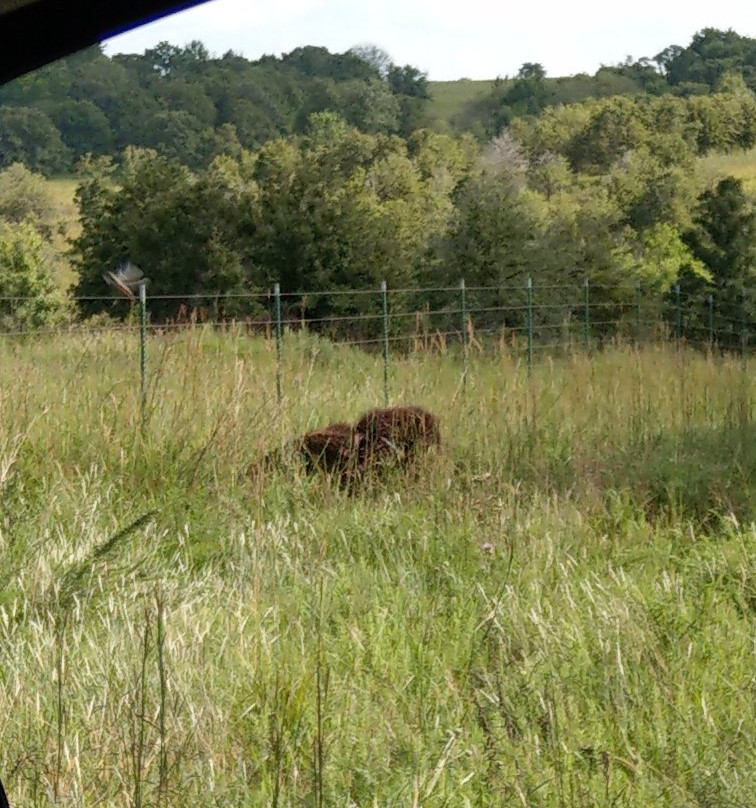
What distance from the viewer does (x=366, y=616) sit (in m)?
3.79

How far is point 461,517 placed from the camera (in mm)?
4590

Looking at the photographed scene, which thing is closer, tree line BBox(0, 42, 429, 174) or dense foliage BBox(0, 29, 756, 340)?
dense foliage BBox(0, 29, 756, 340)

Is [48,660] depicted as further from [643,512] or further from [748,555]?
[643,512]

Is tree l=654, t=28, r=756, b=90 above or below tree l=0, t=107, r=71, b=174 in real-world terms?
above

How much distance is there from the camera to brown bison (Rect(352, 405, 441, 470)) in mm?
6039

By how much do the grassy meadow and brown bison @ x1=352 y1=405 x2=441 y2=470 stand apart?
0.13 meters

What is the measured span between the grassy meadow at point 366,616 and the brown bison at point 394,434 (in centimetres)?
13

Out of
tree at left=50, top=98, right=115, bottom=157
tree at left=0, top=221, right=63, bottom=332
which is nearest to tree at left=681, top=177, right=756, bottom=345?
tree at left=0, top=221, right=63, bottom=332

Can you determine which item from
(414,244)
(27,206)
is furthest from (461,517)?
(27,206)

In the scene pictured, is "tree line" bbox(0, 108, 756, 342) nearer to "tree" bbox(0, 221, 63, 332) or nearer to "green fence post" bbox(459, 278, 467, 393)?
"tree" bbox(0, 221, 63, 332)

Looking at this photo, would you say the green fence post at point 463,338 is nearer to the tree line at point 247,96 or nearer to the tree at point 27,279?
the tree at point 27,279

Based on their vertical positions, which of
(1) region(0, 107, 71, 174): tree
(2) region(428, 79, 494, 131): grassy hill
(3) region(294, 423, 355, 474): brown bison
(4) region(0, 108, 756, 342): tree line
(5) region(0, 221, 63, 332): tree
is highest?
(2) region(428, 79, 494, 131): grassy hill

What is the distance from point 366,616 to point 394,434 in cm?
248

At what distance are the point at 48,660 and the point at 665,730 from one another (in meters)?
1.58
